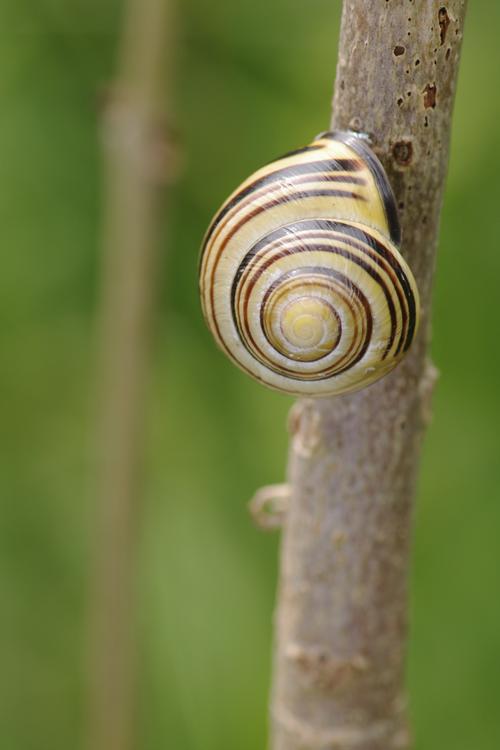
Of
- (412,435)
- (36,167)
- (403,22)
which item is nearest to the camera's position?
(403,22)

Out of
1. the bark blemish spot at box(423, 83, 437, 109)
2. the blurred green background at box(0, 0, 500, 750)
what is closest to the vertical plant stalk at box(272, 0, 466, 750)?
the bark blemish spot at box(423, 83, 437, 109)

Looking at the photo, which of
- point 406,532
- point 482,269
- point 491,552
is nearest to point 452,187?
point 482,269

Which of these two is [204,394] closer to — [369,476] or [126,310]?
→ [126,310]

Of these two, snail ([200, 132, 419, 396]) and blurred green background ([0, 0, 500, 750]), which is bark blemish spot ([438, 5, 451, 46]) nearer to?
snail ([200, 132, 419, 396])

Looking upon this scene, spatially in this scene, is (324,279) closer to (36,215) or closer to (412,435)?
(412,435)

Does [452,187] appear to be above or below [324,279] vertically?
above

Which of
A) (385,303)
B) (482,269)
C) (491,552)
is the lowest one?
(491,552)
